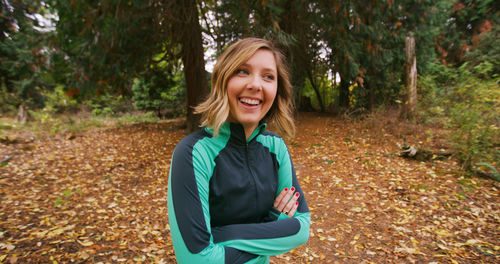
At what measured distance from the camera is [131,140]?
24.4 ft

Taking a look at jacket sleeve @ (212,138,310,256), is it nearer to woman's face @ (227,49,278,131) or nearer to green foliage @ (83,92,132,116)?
woman's face @ (227,49,278,131)

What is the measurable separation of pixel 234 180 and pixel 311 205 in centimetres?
323

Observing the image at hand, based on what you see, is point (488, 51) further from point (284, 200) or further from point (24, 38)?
point (24, 38)

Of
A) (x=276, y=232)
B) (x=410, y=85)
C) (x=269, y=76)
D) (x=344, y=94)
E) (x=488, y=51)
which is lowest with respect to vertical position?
(x=276, y=232)

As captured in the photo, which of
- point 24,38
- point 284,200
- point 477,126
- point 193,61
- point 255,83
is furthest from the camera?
point 193,61

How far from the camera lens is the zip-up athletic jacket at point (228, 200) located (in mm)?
1023

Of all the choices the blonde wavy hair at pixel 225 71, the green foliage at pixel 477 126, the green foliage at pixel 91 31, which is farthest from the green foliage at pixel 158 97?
the blonde wavy hair at pixel 225 71

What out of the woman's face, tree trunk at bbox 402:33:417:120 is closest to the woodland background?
tree trunk at bbox 402:33:417:120

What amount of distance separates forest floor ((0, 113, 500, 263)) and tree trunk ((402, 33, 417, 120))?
81 centimetres

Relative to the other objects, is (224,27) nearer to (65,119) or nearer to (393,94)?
(393,94)

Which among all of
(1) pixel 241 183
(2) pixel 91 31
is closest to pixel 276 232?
(1) pixel 241 183

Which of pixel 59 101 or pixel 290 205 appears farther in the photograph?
pixel 59 101

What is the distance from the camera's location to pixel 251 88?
3.72 feet

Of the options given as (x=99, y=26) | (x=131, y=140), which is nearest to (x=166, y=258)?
(x=99, y=26)
